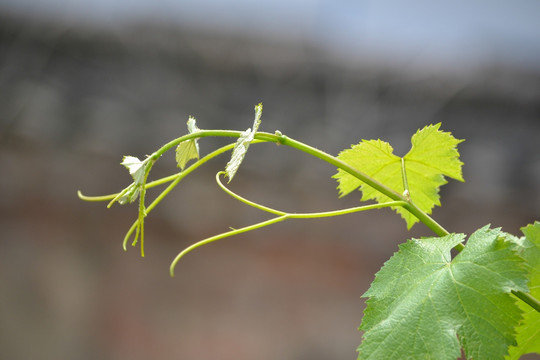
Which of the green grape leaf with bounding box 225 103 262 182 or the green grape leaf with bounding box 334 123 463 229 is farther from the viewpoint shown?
the green grape leaf with bounding box 334 123 463 229

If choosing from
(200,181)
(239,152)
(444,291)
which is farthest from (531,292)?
(200,181)

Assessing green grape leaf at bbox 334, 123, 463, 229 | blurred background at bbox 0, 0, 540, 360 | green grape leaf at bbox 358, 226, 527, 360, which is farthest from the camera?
blurred background at bbox 0, 0, 540, 360

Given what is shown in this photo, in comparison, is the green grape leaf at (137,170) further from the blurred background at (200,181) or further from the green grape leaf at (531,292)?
the blurred background at (200,181)

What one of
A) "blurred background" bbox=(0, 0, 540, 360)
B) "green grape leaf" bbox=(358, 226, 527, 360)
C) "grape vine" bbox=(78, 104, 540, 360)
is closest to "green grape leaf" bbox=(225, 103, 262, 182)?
"grape vine" bbox=(78, 104, 540, 360)

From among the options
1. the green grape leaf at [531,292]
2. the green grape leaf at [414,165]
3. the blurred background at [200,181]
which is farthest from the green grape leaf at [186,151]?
the blurred background at [200,181]

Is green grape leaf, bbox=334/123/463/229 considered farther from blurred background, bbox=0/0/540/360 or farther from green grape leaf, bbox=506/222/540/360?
blurred background, bbox=0/0/540/360

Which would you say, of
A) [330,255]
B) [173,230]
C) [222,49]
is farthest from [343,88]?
[173,230]

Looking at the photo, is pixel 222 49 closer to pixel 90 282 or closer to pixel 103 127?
pixel 103 127

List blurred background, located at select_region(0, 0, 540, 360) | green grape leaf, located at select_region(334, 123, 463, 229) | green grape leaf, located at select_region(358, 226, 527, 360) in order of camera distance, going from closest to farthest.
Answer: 1. green grape leaf, located at select_region(358, 226, 527, 360)
2. green grape leaf, located at select_region(334, 123, 463, 229)
3. blurred background, located at select_region(0, 0, 540, 360)
